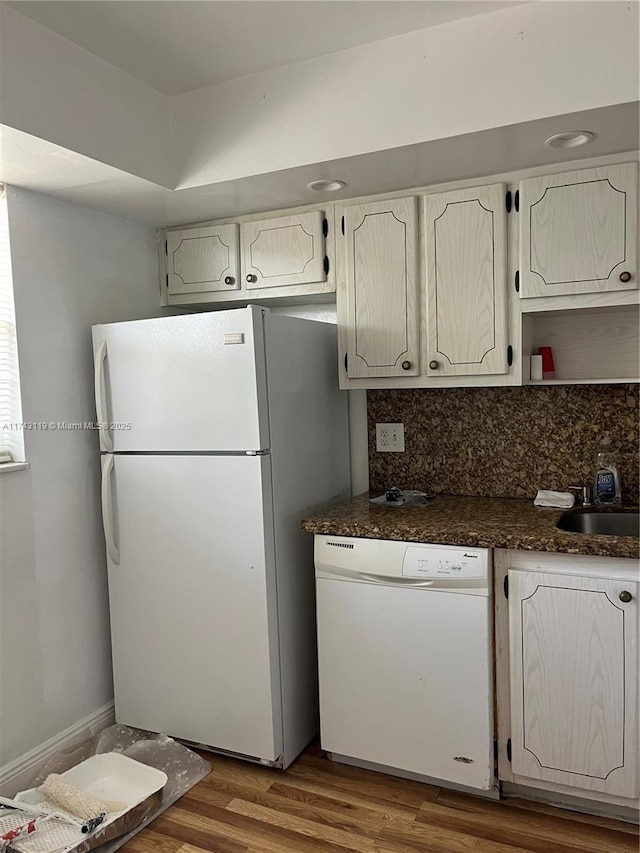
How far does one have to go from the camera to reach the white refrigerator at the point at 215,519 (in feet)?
7.63

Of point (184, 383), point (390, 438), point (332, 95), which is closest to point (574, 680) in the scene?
point (390, 438)

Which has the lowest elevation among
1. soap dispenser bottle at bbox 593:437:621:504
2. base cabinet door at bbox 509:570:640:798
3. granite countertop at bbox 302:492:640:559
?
base cabinet door at bbox 509:570:640:798

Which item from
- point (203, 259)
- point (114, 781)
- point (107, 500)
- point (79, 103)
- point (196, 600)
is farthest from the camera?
point (203, 259)

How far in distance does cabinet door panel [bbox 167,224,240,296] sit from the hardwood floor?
76.7 inches

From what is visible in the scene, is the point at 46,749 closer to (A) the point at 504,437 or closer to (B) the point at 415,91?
(A) the point at 504,437

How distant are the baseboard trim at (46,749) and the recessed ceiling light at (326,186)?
7.30 ft

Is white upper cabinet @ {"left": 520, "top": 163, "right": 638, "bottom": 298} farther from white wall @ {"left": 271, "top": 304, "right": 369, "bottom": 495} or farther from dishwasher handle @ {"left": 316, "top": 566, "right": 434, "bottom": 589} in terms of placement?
dishwasher handle @ {"left": 316, "top": 566, "right": 434, "bottom": 589}

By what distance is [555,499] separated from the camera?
2518 millimetres

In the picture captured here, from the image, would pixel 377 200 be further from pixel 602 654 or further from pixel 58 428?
pixel 602 654

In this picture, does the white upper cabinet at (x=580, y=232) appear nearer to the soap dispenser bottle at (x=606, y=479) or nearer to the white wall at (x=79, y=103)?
the soap dispenser bottle at (x=606, y=479)

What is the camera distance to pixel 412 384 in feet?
8.43

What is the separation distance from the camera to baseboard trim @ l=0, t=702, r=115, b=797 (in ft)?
7.66

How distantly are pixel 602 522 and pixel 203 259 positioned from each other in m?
1.93

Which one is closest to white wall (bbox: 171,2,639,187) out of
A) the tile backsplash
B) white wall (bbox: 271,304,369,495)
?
white wall (bbox: 271,304,369,495)
